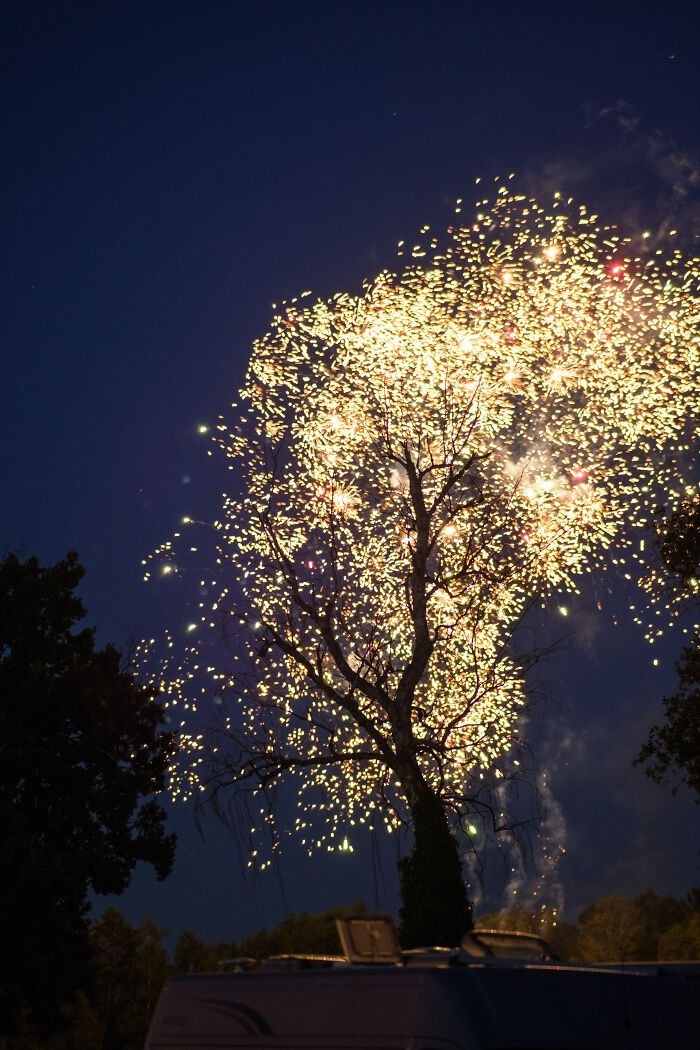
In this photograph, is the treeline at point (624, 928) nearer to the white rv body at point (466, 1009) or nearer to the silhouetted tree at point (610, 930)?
the silhouetted tree at point (610, 930)

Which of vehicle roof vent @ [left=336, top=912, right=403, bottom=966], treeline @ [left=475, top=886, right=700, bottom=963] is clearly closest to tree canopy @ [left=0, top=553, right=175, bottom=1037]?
vehicle roof vent @ [left=336, top=912, right=403, bottom=966]

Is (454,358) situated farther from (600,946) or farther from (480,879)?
(600,946)

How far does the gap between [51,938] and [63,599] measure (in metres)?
10.2

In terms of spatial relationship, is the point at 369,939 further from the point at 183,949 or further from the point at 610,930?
the point at 610,930

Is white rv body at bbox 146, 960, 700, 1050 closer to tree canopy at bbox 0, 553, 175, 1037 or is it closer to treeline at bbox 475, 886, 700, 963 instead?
tree canopy at bbox 0, 553, 175, 1037

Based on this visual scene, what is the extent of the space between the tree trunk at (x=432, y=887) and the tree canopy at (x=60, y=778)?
513 inches

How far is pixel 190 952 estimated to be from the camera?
66.8m

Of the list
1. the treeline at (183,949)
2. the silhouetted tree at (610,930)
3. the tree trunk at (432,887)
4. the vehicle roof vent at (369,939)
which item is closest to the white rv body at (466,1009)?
the vehicle roof vent at (369,939)

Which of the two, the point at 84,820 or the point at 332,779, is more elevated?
the point at 84,820

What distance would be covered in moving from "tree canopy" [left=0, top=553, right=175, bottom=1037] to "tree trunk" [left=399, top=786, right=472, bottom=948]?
1303 cm

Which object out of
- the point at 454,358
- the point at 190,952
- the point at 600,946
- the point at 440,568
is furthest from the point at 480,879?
the point at 600,946

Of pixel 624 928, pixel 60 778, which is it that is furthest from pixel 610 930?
pixel 60 778

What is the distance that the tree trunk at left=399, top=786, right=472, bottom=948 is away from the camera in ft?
65.5

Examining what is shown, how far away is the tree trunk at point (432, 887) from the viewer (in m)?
20.0
